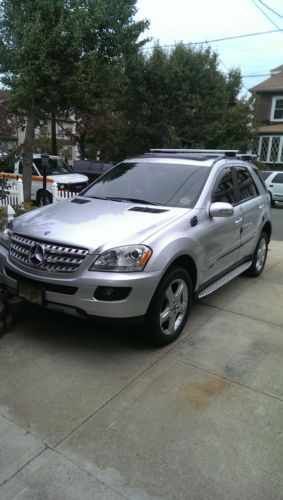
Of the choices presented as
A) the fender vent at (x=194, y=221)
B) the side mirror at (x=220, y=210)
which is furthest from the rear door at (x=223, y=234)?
the fender vent at (x=194, y=221)

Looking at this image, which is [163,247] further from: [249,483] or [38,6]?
[38,6]

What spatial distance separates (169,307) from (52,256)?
1086 millimetres

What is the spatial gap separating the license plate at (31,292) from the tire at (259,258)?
3270 mm

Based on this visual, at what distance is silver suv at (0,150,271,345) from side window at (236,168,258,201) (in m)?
0.05

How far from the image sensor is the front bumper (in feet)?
9.93

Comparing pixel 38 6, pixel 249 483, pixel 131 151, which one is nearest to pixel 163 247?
pixel 249 483

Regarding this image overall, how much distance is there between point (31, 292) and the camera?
331 centimetres

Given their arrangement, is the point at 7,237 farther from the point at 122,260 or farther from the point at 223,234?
the point at 223,234

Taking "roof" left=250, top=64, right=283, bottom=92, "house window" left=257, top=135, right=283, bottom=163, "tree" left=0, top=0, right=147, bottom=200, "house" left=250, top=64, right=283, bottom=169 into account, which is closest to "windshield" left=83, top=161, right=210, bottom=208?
"tree" left=0, top=0, right=147, bottom=200

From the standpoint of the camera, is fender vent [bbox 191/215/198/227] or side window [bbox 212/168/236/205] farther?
side window [bbox 212/168/236/205]

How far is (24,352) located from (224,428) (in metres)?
1.72

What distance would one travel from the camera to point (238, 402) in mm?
2818

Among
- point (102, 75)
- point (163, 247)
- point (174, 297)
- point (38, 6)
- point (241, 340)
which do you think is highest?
point (38, 6)

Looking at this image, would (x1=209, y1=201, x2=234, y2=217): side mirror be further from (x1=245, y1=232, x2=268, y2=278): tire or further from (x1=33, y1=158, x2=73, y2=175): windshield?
(x1=33, y1=158, x2=73, y2=175): windshield
